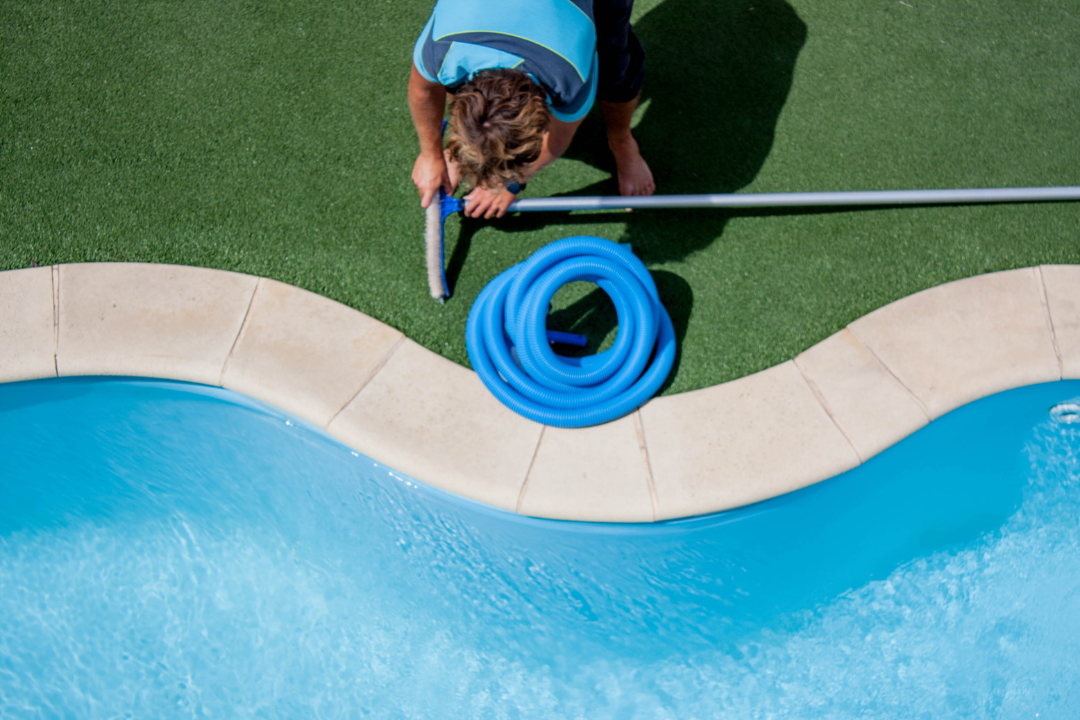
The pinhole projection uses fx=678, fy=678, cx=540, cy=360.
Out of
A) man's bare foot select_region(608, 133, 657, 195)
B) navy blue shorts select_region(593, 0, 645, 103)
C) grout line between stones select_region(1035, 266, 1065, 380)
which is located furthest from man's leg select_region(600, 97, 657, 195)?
grout line between stones select_region(1035, 266, 1065, 380)

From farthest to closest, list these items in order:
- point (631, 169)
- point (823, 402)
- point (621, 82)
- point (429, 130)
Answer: point (631, 169), point (823, 402), point (621, 82), point (429, 130)

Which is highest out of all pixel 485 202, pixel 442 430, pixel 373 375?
pixel 485 202

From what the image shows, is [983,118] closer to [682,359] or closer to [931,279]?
[931,279]

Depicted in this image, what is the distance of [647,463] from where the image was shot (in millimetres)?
3689

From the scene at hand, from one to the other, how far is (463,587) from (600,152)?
271cm

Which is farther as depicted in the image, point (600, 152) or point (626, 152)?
point (600, 152)

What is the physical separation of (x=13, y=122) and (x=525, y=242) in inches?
131

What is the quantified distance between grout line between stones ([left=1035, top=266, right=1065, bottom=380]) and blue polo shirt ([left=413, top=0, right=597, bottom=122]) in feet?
10.7

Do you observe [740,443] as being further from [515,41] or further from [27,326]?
[27,326]

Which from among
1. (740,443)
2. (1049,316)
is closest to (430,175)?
(740,443)

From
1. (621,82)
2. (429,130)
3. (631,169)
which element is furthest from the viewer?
(631,169)

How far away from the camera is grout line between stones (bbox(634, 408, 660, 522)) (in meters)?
3.64

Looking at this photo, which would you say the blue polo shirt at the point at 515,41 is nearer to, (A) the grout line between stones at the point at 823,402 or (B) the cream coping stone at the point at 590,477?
(B) the cream coping stone at the point at 590,477

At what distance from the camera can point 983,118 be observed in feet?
14.3
